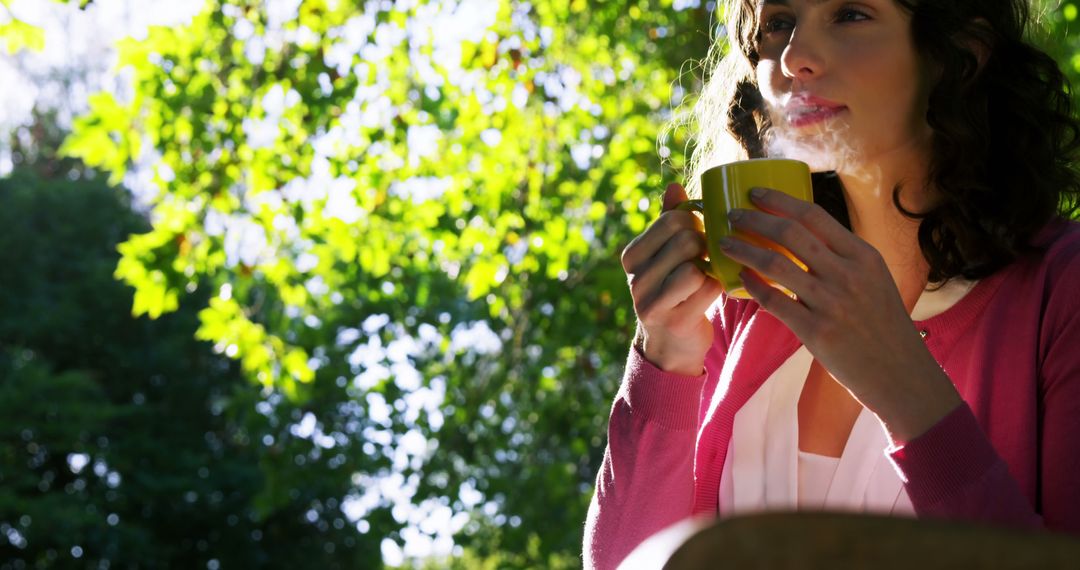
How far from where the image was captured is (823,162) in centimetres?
149

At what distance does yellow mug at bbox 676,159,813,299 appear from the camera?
1.30 metres

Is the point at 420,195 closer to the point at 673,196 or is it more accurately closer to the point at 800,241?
the point at 673,196

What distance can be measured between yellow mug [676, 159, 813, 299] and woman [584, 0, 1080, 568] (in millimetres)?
37

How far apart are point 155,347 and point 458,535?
1398cm

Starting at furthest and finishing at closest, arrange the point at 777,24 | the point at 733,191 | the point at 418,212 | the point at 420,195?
the point at 420,195 < the point at 418,212 < the point at 777,24 < the point at 733,191

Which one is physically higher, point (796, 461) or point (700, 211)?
point (700, 211)

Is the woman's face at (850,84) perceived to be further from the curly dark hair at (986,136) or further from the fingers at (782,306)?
the fingers at (782,306)

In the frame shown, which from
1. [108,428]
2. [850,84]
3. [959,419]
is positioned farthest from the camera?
[108,428]

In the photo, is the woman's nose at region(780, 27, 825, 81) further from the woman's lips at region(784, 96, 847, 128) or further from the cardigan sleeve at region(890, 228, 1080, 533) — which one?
the cardigan sleeve at region(890, 228, 1080, 533)

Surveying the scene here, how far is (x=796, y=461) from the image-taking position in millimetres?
1548

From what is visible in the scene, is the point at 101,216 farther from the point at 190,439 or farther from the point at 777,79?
the point at 777,79

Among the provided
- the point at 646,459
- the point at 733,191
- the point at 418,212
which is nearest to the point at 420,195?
the point at 418,212

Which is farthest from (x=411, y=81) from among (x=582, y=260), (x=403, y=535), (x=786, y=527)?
(x=786, y=527)

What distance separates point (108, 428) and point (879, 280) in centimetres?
1841
